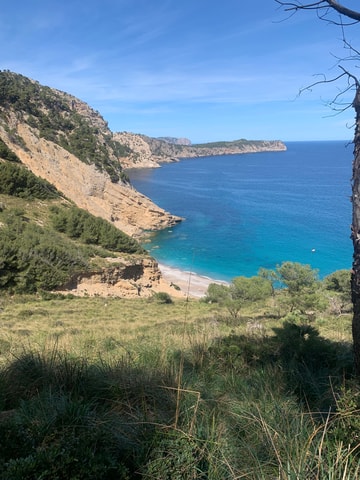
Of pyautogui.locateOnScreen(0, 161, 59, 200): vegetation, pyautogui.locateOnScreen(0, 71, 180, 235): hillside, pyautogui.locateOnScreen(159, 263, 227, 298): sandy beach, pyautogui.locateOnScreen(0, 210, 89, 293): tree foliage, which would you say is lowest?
pyautogui.locateOnScreen(159, 263, 227, 298): sandy beach

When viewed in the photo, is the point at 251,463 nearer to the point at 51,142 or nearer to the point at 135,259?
the point at 135,259

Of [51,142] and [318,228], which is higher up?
[51,142]

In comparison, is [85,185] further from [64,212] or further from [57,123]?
[64,212]

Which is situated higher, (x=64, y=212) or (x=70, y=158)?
(x=70, y=158)

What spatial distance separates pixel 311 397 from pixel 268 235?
50.1 metres

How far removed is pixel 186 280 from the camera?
117 ft

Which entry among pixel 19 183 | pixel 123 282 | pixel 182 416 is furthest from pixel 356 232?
pixel 19 183

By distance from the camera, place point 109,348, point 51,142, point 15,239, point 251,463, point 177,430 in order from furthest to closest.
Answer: point 51,142 < point 15,239 < point 109,348 < point 177,430 < point 251,463

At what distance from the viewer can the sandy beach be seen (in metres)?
33.5

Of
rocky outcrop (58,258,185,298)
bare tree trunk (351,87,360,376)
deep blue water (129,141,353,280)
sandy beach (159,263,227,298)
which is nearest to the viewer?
bare tree trunk (351,87,360,376)

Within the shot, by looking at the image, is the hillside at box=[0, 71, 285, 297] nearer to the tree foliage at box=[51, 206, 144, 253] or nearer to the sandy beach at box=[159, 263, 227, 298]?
the tree foliage at box=[51, 206, 144, 253]

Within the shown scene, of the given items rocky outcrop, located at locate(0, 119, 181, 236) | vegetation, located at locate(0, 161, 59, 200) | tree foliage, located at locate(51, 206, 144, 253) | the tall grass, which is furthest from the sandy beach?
the tall grass

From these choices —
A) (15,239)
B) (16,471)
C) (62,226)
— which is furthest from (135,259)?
(16,471)

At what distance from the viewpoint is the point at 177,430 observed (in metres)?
2.28
